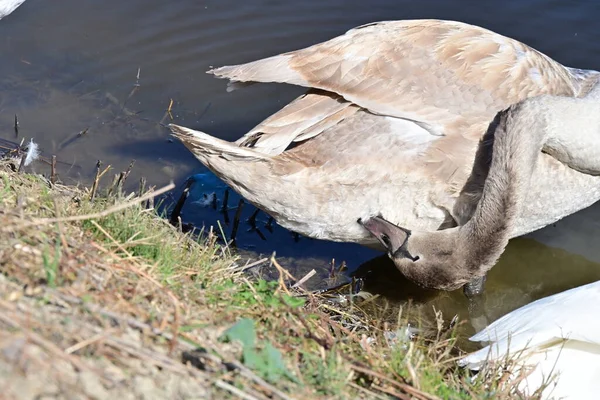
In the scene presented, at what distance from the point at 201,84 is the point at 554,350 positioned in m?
4.50

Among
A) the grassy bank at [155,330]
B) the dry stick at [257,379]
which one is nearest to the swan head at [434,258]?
the grassy bank at [155,330]

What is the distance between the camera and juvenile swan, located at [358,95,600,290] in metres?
4.87

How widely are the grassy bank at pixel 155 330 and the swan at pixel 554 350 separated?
305 millimetres

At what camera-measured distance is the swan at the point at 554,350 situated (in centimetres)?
441

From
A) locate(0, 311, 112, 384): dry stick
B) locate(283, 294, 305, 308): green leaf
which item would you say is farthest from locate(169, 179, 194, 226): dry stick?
locate(0, 311, 112, 384): dry stick

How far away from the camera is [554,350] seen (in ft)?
15.3

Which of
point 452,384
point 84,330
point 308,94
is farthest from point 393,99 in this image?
point 84,330

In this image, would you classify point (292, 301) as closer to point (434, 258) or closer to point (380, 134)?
point (434, 258)

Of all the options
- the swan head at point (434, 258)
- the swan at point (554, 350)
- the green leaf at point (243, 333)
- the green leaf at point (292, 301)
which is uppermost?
the green leaf at point (243, 333)

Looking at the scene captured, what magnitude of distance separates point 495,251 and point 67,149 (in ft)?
12.8

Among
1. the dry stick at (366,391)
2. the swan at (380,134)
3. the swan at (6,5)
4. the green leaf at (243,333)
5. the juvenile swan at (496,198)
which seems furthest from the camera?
the swan at (6,5)

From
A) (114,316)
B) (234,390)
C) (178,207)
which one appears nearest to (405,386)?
(234,390)

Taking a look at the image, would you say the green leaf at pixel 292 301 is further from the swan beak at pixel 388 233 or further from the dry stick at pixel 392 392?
the swan beak at pixel 388 233

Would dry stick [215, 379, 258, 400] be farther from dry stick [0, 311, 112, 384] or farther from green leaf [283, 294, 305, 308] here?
green leaf [283, 294, 305, 308]
